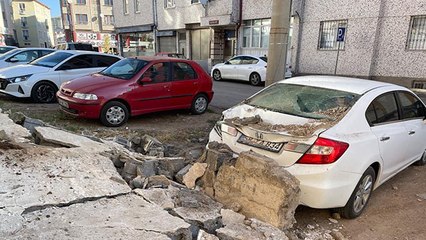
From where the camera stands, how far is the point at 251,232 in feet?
9.23

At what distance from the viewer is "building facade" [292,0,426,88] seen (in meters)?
13.1

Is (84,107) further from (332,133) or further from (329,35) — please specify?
(329,35)

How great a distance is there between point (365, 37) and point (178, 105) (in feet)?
34.7

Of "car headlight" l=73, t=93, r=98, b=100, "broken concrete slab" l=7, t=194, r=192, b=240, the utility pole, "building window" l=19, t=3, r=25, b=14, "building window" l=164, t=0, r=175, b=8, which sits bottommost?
"broken concrete slab" l=7, t=194, r=192, b=240

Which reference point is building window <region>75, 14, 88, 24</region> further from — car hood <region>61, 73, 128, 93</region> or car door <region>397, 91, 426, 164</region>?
car door <region>397, 91, 426, 164</region>

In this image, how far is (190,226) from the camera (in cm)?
274

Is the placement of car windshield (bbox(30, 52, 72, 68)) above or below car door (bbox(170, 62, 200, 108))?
above

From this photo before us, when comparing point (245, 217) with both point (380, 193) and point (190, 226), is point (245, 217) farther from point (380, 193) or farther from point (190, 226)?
point (380, 193)

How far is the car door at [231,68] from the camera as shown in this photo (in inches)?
634

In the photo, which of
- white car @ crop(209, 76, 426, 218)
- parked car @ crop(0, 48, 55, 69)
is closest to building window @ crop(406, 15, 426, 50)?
white car @ crop(209, 76, 426, 218)

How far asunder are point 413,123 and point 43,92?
8.57 m

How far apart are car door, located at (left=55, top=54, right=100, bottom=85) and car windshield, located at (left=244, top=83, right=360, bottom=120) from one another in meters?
6.43

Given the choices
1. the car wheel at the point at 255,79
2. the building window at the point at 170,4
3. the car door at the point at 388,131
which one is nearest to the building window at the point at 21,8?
the building window at the point at 170,4

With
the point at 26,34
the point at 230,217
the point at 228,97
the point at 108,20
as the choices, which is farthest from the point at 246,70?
the point at 26,34
